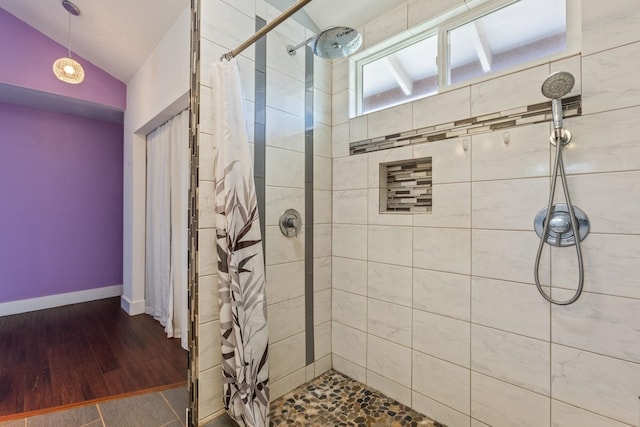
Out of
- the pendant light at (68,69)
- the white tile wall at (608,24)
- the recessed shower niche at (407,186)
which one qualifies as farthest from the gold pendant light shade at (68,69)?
the white tile wall at (608,24)

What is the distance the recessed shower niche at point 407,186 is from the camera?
5.01 ft

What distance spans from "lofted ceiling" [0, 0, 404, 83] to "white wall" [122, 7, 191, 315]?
0.06 meters

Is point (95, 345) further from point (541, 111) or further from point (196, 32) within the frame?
point (541, 111)

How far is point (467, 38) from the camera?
143 cm

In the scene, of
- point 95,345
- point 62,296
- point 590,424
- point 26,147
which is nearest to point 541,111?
point 590,424

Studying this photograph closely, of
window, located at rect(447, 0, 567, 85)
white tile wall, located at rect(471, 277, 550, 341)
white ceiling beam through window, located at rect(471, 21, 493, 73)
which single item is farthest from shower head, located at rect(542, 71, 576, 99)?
white tile wall, located at rect(471, 277, 550, 341)

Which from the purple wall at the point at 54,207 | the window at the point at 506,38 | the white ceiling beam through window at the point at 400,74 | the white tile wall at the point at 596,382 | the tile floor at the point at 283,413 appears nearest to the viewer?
the white tile wall at the point at 596,382

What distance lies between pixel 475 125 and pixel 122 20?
2059 millimetres

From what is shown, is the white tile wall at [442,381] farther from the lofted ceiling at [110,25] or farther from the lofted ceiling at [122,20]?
the lofted ceiling at [110,25]

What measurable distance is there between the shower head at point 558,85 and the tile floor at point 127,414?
2216 millimetres

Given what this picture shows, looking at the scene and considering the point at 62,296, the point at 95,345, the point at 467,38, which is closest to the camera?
the point at 467,38

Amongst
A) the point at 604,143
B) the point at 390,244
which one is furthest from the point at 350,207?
the point at 604,143

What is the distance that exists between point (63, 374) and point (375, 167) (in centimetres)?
241

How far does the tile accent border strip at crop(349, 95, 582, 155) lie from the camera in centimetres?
108
